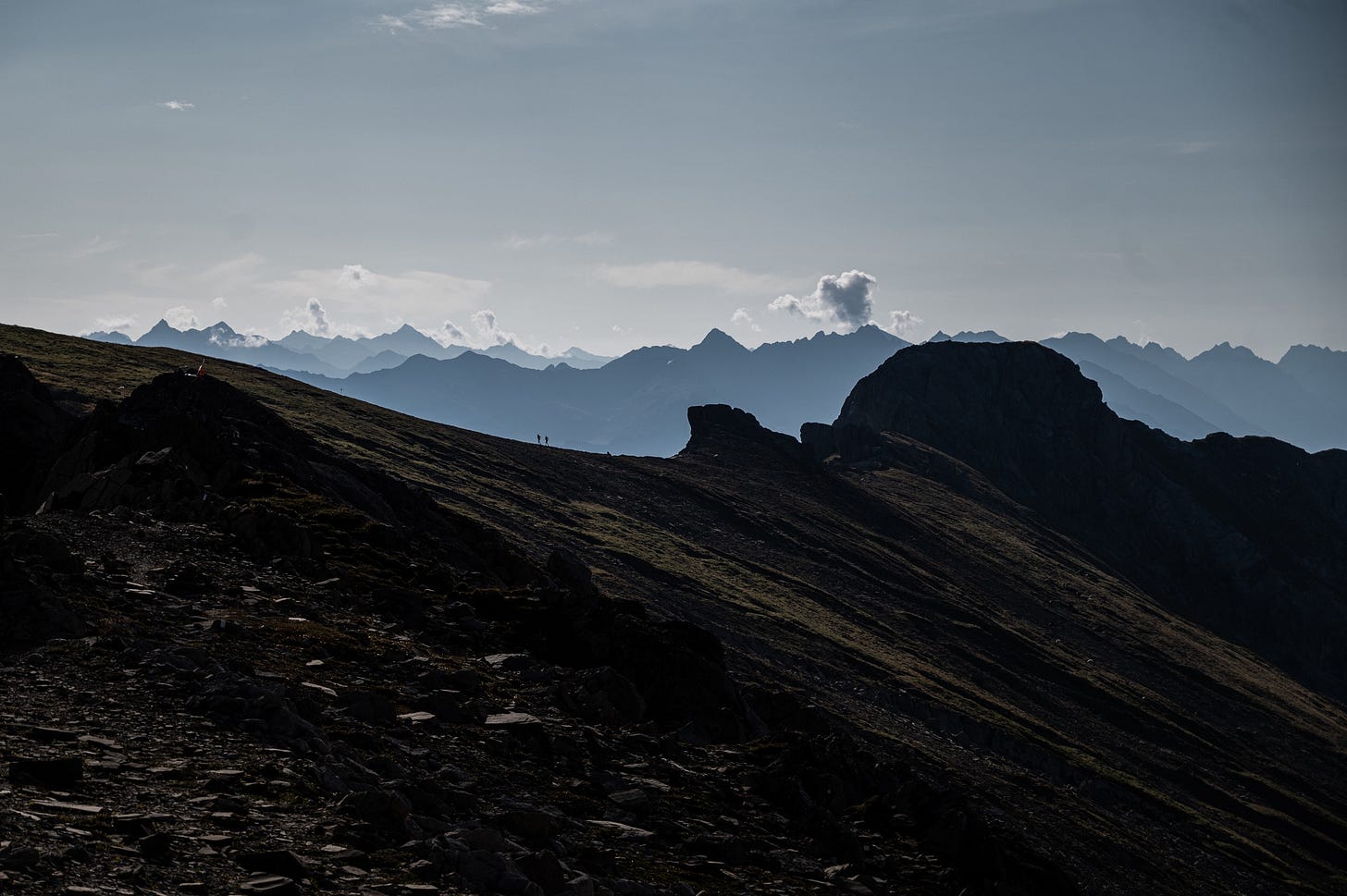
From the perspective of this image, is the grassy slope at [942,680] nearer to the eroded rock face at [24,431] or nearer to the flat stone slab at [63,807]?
the eroded rock face at [24,431]

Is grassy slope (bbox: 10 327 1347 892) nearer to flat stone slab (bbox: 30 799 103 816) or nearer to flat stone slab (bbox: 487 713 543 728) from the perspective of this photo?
flat stone slab (bbox: 487 713 543 728)

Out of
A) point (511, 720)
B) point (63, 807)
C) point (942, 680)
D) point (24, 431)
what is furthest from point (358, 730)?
point (942, 680)

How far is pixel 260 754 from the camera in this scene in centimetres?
2044

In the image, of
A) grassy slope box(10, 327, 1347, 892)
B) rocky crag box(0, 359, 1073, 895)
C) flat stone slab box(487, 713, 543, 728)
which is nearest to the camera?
rocky crag box(0, 359, 1073, 895)

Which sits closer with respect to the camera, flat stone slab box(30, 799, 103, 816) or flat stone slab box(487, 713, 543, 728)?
flat stone slab box(30, 799, 103, 816)

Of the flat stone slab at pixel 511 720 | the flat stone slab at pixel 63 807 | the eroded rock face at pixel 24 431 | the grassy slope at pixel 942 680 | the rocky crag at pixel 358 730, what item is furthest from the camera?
the grassy slope at pixel 942 680

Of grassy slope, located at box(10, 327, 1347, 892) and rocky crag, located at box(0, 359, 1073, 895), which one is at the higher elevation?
rocky crag, located at box(0, 359, 1073, 895)

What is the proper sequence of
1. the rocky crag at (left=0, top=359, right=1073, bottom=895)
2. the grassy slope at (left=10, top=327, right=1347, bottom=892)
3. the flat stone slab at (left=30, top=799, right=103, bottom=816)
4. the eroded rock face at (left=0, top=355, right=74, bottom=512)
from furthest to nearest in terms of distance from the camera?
1. the grassy slope at (left=10, top=327, right=1347, bottom=892)
2. the eroded rock face at (left=0, top=355, right=74, bottom=512)
3. the rocky crag at (left=0, top=359, right=1073, bottom=895)
4. the flat stone slab at (left=30, top=799, right=103, bottom=816)

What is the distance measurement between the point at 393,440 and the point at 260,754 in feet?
538

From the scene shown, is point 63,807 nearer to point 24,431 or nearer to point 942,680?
point 24,431

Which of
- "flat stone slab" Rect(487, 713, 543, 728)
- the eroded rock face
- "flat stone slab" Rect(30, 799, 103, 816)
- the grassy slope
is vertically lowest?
the grassy slope

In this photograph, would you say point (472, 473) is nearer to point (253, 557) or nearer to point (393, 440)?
point (393, 440)

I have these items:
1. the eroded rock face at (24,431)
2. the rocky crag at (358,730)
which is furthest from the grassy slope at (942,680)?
the rocky crag at (358,730)

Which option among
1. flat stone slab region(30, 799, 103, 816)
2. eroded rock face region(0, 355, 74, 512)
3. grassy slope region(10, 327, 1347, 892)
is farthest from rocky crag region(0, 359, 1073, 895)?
grassy slope region(10, 327, 1347, 892)
